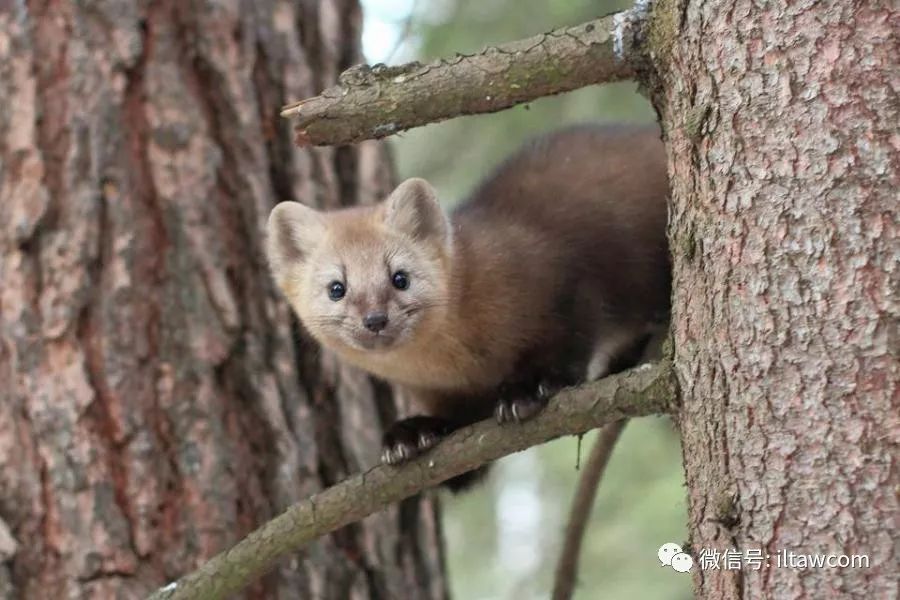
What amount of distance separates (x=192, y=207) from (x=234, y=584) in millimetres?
1686

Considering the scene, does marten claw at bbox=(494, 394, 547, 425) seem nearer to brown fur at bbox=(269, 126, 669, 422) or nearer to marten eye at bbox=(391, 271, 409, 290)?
brown fur at bbox=(269, 126, 669, 422)

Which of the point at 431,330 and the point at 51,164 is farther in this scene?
the point at 51,164

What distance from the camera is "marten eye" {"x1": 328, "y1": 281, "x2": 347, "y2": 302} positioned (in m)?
4.13

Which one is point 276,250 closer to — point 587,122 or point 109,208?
point 109,208

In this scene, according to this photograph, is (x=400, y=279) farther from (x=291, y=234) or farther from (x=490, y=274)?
(x=291, y=234)

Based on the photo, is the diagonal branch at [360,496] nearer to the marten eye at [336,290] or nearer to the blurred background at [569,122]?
the marten eye at [336,290]

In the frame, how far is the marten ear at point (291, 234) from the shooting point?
167 inches

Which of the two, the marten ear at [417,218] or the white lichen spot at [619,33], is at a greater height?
the white lichen spot at [619,33]

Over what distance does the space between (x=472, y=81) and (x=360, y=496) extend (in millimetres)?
1154

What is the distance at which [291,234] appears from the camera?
434 cm

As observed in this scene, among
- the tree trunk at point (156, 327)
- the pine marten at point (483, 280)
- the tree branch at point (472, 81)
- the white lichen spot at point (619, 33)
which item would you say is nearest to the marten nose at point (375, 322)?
the pine marten at point (483, 280)

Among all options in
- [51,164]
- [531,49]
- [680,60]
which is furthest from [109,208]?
[680,60]

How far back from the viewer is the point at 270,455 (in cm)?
457

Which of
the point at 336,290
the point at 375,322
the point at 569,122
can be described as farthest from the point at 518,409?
the point at 569,122
